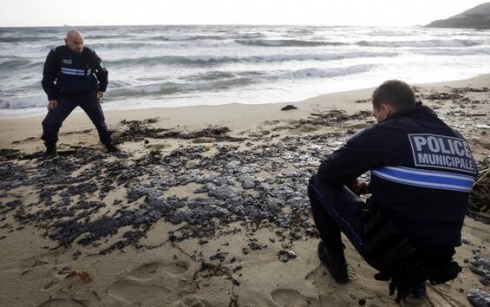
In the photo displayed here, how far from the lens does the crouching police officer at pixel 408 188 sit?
196 cm

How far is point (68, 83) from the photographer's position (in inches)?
205

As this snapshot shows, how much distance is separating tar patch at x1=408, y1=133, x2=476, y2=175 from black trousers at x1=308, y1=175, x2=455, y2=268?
0.49m

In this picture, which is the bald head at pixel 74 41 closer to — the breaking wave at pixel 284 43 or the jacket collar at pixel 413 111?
the jacket collar at pixel 413 111

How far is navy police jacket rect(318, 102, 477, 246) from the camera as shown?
1.95 m

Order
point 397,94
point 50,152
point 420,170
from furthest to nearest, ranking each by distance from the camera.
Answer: point 50,152, point 397,94, point 420,170

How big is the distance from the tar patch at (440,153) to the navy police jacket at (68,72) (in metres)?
5.01

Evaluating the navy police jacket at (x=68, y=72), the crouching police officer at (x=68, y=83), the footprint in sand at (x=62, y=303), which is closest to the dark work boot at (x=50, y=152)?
the crouching police officer at (x=68, y=83)

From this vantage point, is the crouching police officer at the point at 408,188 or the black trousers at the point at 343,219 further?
the black trousers at the point at 343,219

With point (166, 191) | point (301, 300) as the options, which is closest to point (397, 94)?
point (301, 300)

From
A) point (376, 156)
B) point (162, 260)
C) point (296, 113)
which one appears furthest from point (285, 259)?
point (296, 113)

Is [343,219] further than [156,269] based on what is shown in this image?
No

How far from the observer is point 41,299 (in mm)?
2477

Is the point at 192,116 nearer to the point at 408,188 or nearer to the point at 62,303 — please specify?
the point at 62,303

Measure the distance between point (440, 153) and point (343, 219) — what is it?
0.74 meters
